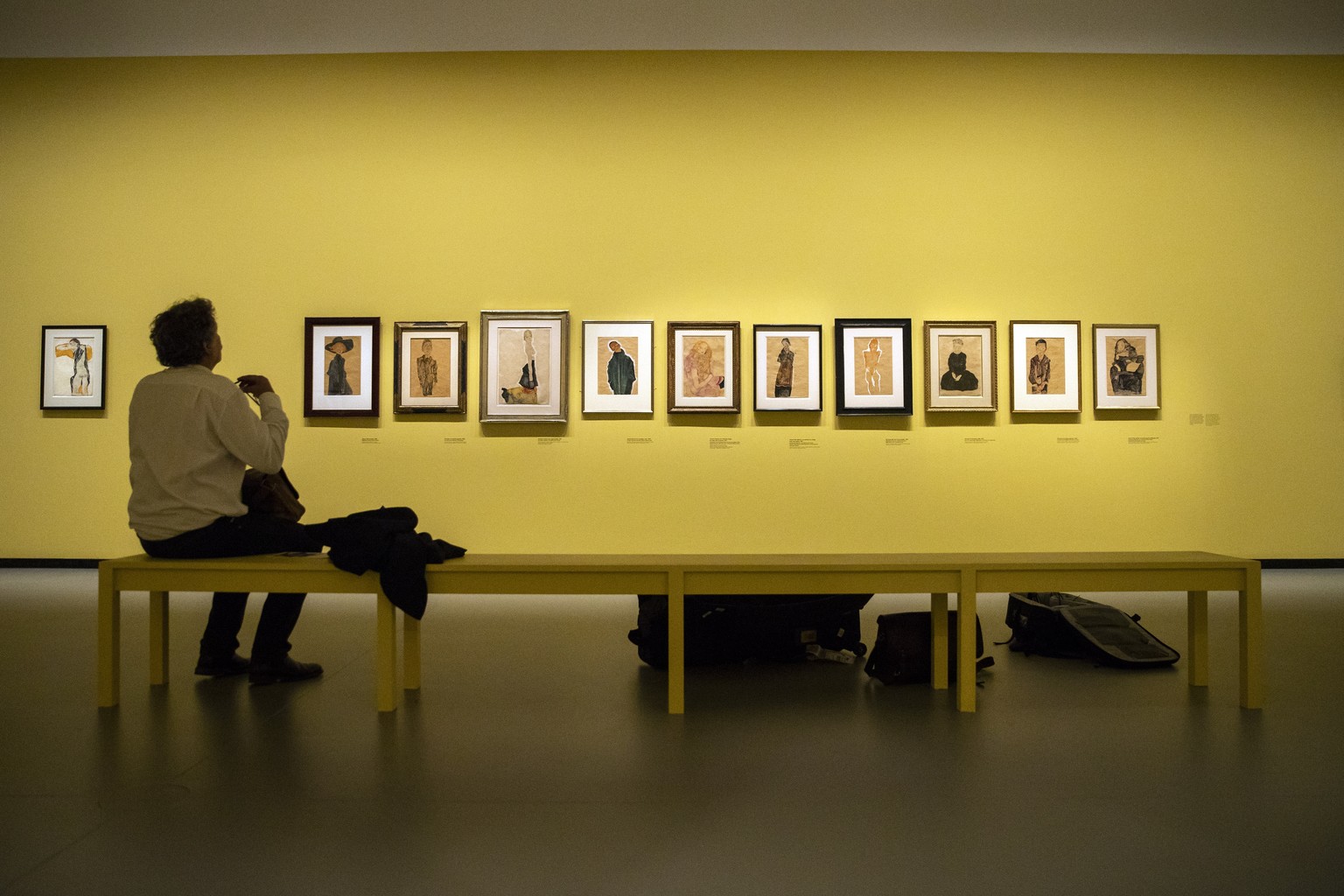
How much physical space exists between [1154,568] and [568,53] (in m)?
7.47

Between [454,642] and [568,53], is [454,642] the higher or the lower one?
the lower one

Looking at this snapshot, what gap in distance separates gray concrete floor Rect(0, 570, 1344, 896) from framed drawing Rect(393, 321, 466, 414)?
3.86 m

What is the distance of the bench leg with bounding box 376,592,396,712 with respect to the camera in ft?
14.8

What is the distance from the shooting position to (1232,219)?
373 inches

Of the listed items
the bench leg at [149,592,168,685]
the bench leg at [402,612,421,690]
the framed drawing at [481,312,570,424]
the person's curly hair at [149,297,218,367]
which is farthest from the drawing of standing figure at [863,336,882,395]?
the bench leg at [149,592,168,685]

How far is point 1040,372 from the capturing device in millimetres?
9219

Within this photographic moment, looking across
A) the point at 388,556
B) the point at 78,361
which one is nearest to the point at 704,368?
the point at 388,556

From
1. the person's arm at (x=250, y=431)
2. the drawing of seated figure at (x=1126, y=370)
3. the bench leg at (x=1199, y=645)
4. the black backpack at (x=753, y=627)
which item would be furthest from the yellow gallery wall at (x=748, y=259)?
the person's arm at (x=250, y=431)

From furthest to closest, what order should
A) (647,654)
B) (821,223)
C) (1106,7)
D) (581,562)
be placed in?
(821,223) < (1106,7) < (647,654) < (581,562)

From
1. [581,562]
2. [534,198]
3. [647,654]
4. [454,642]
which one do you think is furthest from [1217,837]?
[534,198]

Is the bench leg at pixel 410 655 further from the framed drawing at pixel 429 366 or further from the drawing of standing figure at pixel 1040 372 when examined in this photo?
the drawing of standing figure at pixel 1040 372

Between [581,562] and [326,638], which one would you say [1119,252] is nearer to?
[581,562]

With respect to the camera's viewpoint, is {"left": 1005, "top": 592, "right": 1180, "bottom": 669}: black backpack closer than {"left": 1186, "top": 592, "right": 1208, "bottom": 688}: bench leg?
No

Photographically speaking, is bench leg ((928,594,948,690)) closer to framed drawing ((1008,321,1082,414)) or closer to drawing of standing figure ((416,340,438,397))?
framed drawing ((1008,321,1082,414))
